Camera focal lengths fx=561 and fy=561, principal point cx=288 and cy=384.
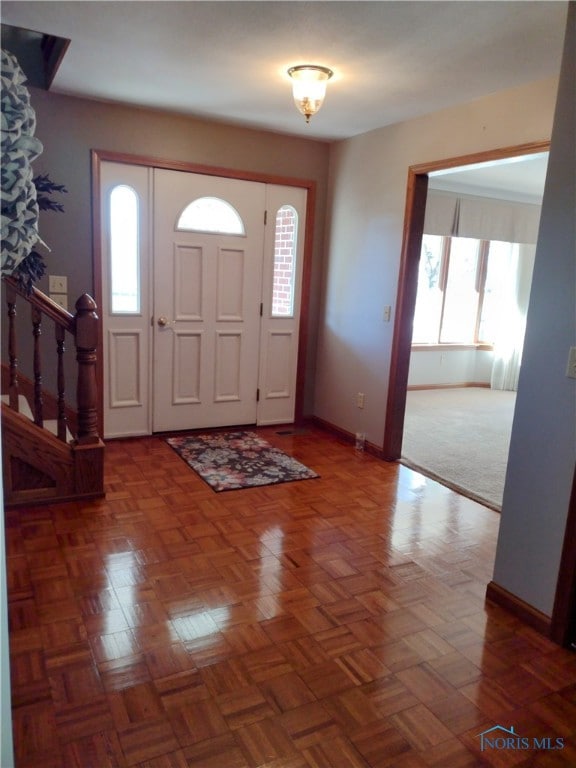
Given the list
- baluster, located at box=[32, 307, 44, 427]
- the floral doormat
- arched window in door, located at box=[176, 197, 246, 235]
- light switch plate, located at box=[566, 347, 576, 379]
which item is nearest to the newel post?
baluster, located at box=[32, 307, 44, 427]

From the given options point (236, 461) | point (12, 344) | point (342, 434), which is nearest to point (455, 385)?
point (342, 434)

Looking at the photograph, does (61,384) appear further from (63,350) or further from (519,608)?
(519,608)

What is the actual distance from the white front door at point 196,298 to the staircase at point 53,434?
998 mm

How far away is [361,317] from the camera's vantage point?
4.16 metres

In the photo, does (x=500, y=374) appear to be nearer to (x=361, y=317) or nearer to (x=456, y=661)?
(x=361, y=317)

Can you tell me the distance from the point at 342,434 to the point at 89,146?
270 cm

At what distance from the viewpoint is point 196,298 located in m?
4.15

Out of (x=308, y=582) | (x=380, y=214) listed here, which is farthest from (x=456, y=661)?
(x=380, y=214)

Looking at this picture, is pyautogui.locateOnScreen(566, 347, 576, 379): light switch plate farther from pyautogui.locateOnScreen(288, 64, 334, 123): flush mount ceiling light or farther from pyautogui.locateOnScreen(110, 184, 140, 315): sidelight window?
pyautogui.locateOnScreen(110, 184, 140, 315): sidelight window

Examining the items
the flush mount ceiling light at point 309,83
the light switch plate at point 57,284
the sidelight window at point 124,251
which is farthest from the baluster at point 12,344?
the flush mount ceiling light at point 309,83

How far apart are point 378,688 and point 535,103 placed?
8.88 ft

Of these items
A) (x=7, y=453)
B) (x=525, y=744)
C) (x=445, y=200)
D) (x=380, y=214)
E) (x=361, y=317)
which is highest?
(x=445, y=200)

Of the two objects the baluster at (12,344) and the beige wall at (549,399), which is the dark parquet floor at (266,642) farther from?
the baluster at (12,344)

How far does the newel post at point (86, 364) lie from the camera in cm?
288
